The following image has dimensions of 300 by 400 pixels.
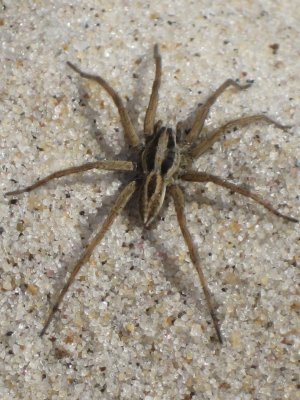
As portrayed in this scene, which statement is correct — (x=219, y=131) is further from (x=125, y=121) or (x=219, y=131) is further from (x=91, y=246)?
(x=91, y=246)

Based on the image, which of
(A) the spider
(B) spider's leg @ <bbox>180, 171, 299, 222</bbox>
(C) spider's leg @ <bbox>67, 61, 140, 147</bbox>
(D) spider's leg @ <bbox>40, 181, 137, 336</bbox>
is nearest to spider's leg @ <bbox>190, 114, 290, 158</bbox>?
(A) the spider

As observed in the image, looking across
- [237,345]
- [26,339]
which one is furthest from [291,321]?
[26,339]

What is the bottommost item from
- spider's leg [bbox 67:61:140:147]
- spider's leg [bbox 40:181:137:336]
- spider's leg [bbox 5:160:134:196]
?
spider's leg [bbox 40:181:137:336]

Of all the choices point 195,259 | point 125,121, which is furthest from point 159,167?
point 195,259

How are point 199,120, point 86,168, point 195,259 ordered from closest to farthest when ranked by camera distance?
point 195,259
point 86,168
point 199,120

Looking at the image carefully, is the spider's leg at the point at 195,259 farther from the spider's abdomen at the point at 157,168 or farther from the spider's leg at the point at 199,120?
the spider's leg at the point at 199,120

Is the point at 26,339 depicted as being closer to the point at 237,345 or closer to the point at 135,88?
the point at 237,345

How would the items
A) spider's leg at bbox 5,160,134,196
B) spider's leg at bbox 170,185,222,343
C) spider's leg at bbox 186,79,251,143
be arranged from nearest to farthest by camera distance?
1. spider's leg at bbox 170,185,222,343
2. spider's leg at bbox 5,160,134,196
3. spider's leg at bbox 186,79,251,143

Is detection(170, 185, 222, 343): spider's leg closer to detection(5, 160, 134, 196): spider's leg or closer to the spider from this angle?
the spider
